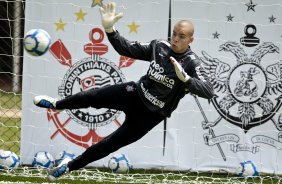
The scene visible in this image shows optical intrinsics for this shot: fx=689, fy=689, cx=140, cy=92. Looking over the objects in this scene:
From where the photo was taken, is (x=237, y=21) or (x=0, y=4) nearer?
(x=237, y=21)

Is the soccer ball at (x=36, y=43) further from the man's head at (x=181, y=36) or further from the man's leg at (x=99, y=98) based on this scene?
the man's head at (x=181, y=36)

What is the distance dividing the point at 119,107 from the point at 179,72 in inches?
33.5

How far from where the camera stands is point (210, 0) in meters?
8.37

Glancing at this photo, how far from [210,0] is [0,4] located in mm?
7244

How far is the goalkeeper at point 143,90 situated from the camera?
21.6 feet

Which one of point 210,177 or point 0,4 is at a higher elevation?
point 0,4

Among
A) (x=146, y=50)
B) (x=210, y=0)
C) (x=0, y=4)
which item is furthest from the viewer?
(x=0, y=4)

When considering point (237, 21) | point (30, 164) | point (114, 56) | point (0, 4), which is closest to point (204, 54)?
point (237, 21)

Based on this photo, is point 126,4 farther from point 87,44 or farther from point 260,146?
point 260,146

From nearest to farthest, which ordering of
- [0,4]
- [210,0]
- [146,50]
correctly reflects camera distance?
[146,50] < [210,0] < [0,4]

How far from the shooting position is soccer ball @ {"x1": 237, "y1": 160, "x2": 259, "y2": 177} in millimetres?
8273

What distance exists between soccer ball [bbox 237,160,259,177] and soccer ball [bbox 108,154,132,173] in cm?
138

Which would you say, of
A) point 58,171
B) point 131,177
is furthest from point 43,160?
point 58,171

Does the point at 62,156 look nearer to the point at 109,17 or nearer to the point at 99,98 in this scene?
the point at 99,98
